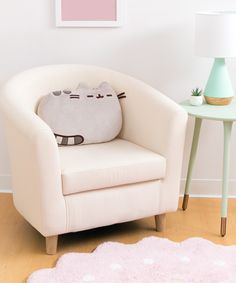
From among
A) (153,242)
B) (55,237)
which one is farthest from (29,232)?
(153,242)

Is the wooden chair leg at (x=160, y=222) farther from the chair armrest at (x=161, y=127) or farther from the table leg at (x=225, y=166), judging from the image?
the table leg at (x=225, y=166)

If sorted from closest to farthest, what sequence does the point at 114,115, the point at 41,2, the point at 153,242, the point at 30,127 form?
1. the point at 30,127
2. the point at 153,242
3. the point at 114,115
4. the point at 41,2

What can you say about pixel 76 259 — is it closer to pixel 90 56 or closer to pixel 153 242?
pixel 153 242

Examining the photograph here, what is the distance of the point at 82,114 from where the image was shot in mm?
3234

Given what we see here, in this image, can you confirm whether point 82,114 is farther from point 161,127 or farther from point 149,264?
point 149,264

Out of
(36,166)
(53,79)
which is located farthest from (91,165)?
(53,79)

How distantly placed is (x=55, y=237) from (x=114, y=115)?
722 mm

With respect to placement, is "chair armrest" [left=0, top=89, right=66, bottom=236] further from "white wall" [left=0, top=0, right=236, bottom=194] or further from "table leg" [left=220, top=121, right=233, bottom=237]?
"table leg" [left=220, top=121, right=233, bottom=237]

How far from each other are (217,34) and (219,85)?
11.7 inches

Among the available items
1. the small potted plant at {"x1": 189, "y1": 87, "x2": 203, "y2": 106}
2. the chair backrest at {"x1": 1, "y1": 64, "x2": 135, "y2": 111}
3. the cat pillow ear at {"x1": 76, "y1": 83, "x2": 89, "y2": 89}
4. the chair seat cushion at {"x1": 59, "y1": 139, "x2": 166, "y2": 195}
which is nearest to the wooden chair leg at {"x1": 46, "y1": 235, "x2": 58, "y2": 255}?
the chair seat cushion at {"x1": 59, "y1": 139, "x2": 166, "y2": 195}

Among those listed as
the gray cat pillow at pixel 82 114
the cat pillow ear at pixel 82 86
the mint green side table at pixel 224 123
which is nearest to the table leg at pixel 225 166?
the mint green side table at pixel 224 123

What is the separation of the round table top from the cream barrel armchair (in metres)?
0.15

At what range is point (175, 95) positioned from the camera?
145 inches

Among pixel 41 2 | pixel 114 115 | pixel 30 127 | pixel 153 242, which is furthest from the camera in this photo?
pixel 41 2
